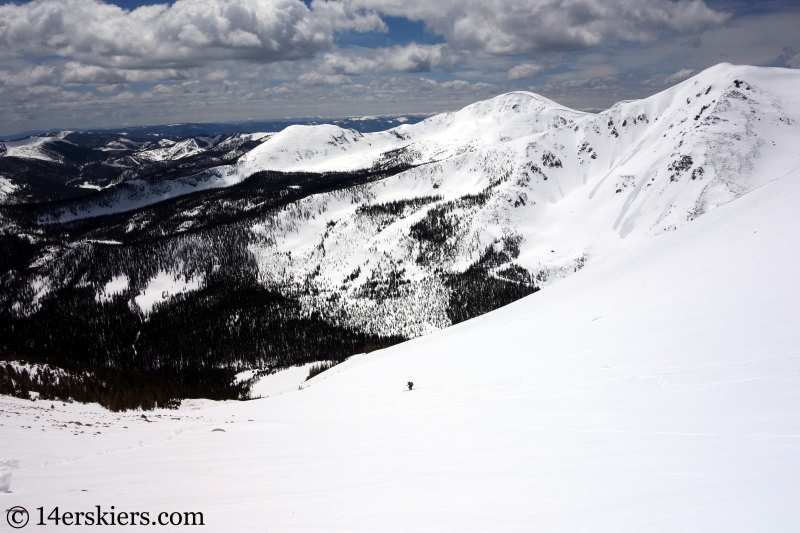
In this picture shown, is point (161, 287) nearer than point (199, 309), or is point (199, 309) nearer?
point (199, 309)

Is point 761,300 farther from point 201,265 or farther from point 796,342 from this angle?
point 201,265

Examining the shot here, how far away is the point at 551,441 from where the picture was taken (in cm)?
980

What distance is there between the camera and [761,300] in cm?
1589

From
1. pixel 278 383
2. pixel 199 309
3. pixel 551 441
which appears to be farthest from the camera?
pixel 199 309

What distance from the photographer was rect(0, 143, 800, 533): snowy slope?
6.43 m

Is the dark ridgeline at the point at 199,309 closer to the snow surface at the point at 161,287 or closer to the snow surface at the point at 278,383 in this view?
the snow surface at the point at 161,287

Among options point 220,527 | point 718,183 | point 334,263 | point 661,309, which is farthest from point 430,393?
point 718,183

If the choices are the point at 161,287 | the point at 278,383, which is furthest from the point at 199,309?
the point at 278,383

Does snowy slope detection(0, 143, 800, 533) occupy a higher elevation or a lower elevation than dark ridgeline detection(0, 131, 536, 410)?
higher

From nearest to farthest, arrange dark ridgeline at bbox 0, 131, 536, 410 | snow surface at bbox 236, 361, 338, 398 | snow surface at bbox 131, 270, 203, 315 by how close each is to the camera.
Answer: snow surface at bbox 236, 361, 338, 398
dark ridgeline at bbox 0, 131, 536, 410
snow surface at bbox 131, 270, 203, 315

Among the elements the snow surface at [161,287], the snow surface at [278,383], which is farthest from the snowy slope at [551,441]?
the snow surface at [161,287]

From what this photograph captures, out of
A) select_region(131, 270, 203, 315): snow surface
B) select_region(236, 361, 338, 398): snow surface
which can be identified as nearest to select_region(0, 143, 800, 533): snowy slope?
select_region(236, 361, 338, 398): snow surface

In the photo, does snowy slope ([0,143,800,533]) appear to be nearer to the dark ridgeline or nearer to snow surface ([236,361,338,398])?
snow surface ([236,361,338,398])

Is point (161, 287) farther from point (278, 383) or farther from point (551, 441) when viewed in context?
point (551, 441)
